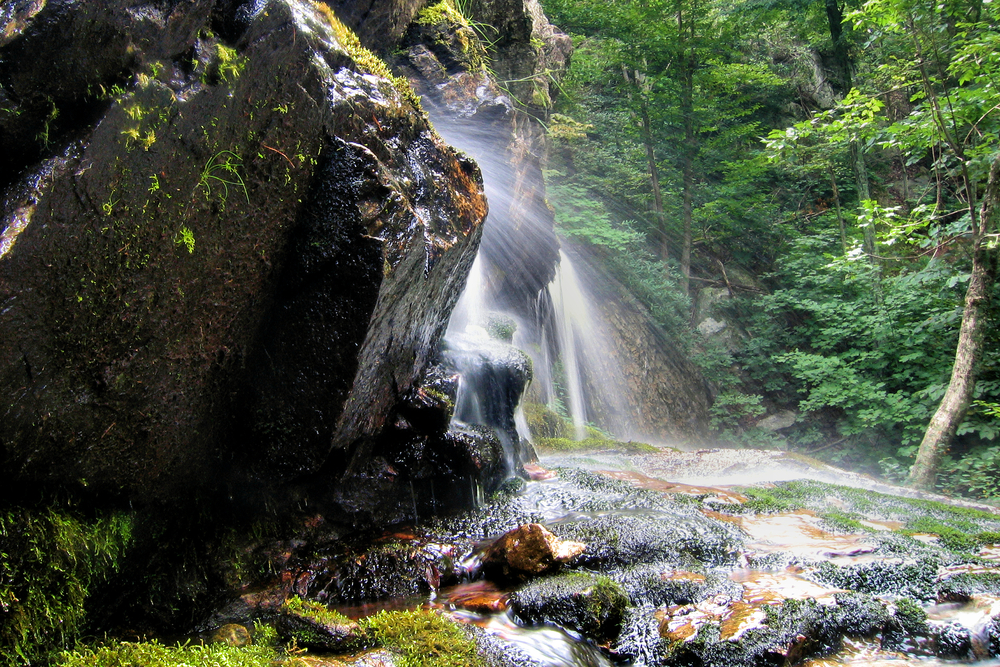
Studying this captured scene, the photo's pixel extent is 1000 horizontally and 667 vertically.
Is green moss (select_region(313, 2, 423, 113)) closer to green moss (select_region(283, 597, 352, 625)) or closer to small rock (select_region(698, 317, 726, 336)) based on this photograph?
green moss (select_region(283, 597, 352, 625))

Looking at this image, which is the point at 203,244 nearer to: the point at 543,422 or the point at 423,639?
the point at 423,639

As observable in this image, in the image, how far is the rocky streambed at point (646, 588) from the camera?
104 inches

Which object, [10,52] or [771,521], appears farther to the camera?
[771,521]

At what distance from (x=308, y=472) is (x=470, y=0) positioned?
23.9 feet

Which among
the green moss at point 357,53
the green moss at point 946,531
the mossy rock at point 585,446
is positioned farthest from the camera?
the mossy rock at point 585,446

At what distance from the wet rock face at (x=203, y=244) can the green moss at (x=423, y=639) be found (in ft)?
3.97

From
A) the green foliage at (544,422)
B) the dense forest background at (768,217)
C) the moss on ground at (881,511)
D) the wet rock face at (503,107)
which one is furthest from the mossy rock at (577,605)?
the dense forest background at (768,217)

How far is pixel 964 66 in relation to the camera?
7418mm

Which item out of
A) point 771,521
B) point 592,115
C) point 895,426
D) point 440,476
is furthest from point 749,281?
point 440,476

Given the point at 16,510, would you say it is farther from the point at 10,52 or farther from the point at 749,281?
A: the point at 749,281

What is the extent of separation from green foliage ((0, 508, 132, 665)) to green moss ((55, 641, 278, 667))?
158mm

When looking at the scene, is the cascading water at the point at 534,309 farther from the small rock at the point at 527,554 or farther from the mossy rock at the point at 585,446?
the small rock at the point at 527,554

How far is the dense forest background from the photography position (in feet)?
38.0

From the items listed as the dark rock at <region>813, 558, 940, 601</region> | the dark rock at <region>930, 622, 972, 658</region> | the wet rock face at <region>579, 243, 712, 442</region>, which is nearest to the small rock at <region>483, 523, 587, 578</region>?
the dark rock at <region>813, 558, 940, 601</region>
